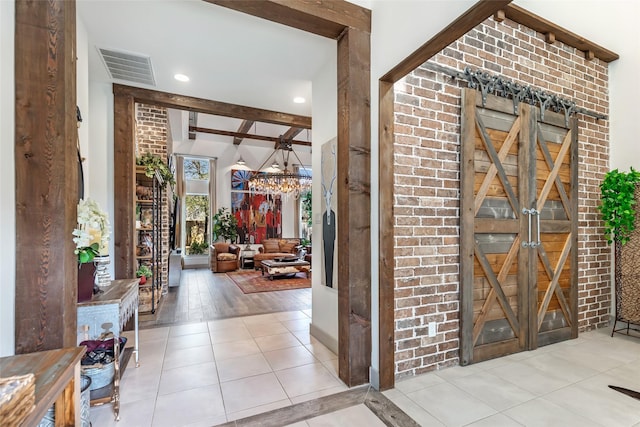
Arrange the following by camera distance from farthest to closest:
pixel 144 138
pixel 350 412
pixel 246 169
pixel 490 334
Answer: pixel 246 169 < pixel 144 138 < pixel 490 334 < pixel 350 412

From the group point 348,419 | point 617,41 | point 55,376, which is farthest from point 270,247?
point 617,41

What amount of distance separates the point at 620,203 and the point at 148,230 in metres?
5.93

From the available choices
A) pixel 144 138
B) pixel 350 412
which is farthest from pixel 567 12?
pixel 144 138

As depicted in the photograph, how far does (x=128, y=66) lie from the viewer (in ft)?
10.4

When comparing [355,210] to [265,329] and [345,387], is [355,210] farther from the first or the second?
[265,329]

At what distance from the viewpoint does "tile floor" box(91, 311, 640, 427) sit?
193 cm

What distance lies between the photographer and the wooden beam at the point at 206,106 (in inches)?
143

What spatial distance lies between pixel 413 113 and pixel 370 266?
4.25 feet

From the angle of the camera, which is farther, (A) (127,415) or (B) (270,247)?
(B) (270,247)

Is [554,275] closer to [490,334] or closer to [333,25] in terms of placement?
[490,334]

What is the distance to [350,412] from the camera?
2.00 meters

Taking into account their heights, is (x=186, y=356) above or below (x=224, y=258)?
below

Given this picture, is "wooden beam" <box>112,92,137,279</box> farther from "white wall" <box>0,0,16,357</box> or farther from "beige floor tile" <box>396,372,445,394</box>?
"beige floor tile" <box>396,372,445,394</box>

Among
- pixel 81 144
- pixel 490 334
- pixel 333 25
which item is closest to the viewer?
pixel 333 25
